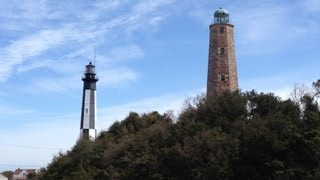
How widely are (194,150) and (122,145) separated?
8275 mm

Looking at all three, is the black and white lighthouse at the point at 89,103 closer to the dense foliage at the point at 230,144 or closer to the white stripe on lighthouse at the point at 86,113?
the white stripe on lighthouse at the point at 86,113

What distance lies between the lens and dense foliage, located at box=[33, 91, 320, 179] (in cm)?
2900

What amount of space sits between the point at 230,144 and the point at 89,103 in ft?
123

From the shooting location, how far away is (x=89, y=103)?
6531cm

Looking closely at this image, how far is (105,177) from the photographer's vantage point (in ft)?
129

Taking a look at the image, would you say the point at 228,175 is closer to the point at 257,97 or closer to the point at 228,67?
the point at 257,97

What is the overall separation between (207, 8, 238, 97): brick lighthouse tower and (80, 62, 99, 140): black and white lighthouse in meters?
23.0

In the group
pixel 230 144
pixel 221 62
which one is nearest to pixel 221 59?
pixel 221 62

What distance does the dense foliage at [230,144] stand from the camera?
29000mm

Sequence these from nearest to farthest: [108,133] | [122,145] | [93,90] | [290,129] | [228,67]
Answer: [290,129], [122,145], [228,67], [108,133], [93,90]

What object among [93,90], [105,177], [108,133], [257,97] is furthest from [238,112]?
[93,90]

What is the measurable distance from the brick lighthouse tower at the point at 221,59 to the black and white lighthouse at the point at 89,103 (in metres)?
23.0

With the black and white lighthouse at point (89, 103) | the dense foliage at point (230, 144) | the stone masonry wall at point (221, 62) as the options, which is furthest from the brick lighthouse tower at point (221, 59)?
the black and white lighthouse at point (89, 103)

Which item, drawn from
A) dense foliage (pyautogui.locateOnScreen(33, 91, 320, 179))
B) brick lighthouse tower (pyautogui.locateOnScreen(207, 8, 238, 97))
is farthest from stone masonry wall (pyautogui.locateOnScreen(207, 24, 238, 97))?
dense foliage (pyautogui.locateOnScreen(33, 91, 320, 179))
